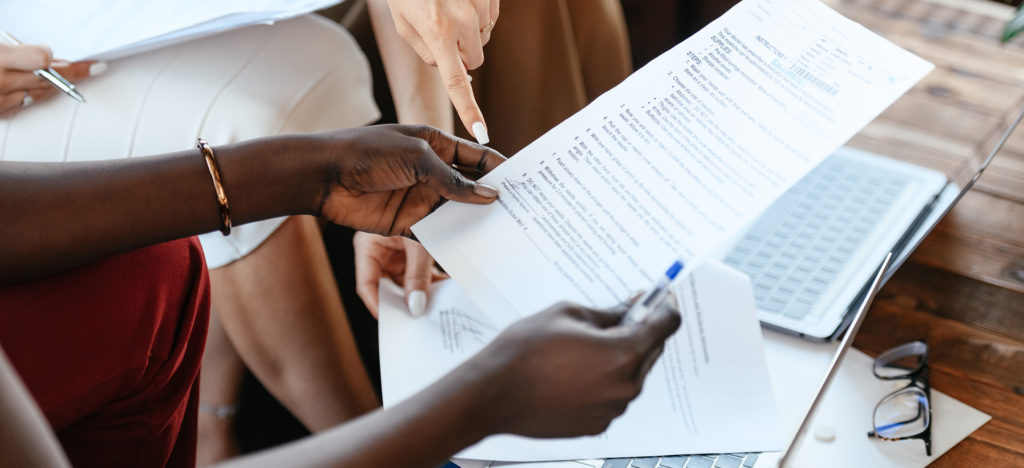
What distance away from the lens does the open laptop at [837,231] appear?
0.75 m

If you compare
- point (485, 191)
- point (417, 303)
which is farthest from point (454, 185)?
point (417, 303)

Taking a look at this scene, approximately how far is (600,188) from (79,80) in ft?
2.10

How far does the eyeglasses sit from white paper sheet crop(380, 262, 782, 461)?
0.38 feet

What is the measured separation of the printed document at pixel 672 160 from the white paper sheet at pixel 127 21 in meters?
0.41

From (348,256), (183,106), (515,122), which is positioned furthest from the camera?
(348,256)

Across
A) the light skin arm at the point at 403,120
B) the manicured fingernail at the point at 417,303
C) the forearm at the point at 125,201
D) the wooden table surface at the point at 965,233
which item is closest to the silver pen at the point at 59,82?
the forearm at the point at 125,201

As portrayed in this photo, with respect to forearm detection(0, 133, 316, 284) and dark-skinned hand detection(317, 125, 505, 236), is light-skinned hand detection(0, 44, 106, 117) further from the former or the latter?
dark-skinned hand detection(317, 125, 505, 236)

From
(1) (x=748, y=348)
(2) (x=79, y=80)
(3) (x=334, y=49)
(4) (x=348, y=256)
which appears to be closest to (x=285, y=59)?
(3) (x=334, y=49)

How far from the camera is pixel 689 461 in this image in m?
0.62

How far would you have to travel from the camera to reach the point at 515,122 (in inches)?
43.4

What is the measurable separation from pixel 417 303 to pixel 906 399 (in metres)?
0.43

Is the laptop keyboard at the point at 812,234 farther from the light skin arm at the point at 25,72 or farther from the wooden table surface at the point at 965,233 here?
the light skin arm at the point at 25,72

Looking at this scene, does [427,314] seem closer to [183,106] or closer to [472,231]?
[472,231]

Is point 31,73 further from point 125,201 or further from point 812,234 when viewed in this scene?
point 812,234
